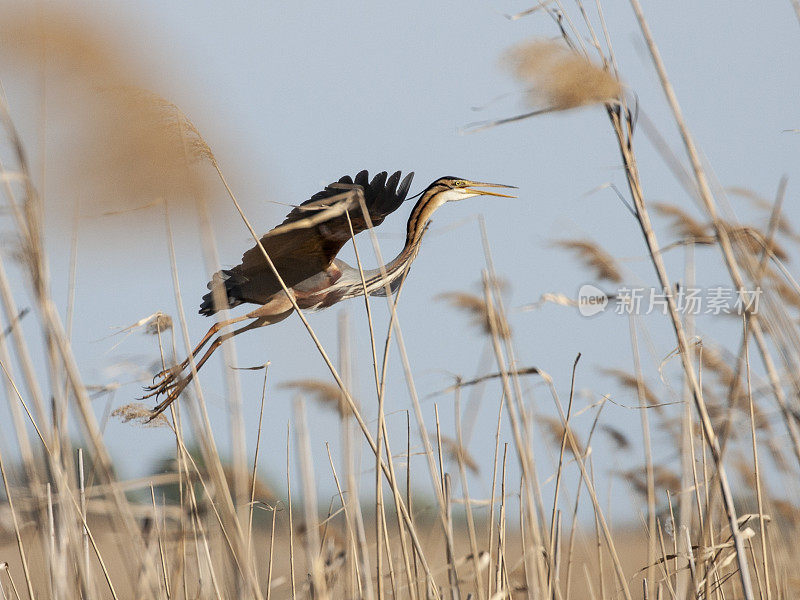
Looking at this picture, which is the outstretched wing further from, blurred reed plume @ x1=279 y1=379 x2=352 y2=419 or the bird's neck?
blurred reed plume @ x1=279 y1=379 x2=352 y2=419

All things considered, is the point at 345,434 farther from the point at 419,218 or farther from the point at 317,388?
the point at 419,218

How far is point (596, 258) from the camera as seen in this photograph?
1.67 metres

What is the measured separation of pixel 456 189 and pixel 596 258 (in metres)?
0.82

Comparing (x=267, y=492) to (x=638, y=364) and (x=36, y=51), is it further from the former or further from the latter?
(x=36, y=51)

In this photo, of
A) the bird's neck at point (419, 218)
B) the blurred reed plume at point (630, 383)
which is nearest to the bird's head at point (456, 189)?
the bird's neck at point (419, 218)

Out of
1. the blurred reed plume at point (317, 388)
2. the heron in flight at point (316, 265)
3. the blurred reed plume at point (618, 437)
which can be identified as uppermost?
the heron in flight at point (316, 265)

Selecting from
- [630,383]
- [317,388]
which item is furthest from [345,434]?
[630,383]

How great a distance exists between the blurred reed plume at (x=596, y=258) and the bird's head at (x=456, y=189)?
2.19 ft

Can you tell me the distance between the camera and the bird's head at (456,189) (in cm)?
237

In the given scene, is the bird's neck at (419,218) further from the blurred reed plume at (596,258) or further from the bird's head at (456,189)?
the blurred reed plume at (596,258)

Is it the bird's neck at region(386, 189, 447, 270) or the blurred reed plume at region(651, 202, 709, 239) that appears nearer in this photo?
the blurred reed plume at region(651, 202, 709, 239)

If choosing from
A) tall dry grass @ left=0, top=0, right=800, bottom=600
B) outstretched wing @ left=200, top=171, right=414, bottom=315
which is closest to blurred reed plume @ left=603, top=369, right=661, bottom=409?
tall dry grass @ left=0, top=0, right=800, bottom=600

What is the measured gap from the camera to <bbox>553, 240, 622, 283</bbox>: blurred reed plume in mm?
1673

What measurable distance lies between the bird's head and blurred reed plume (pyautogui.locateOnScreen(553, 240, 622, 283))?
666mm
